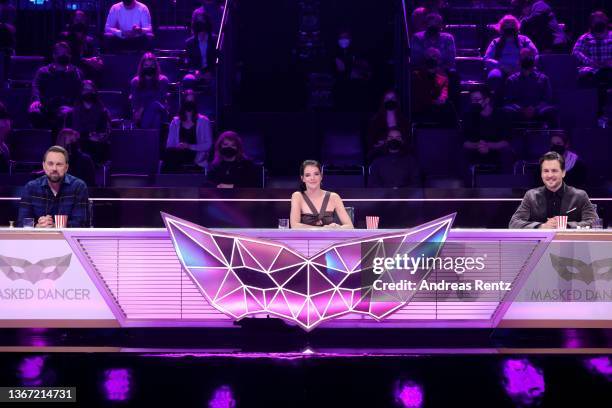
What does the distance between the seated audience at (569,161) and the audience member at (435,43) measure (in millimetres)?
2118

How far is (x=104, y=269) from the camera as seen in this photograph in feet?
16.0

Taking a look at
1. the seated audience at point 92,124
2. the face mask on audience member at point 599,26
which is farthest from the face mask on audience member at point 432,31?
the seated audience at point 92,124

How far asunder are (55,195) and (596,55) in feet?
22.5

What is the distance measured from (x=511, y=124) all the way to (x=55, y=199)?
5.18 metres

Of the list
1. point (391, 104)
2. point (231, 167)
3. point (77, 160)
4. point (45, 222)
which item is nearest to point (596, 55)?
point (391, 104)

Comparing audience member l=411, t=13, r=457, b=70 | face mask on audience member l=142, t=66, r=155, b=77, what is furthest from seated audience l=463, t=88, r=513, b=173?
face mask on audience member l=142, t=66, r=155, b=77

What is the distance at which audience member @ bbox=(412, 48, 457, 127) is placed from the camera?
30.9ft

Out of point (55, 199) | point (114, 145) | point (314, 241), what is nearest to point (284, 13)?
point (114, 145)

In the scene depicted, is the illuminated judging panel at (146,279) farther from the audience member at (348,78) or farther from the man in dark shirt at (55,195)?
the audience member at (348,78)

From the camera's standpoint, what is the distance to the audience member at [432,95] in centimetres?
941

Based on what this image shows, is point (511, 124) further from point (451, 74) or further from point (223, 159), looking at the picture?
point (223, 159)

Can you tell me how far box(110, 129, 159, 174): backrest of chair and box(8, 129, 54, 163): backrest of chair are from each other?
692mm

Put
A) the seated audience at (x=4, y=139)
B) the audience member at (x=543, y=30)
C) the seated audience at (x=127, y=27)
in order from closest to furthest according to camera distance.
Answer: the seated audience at (x=4, y=139) → the seated audience at (x=127, y=27) → the audience member at (x=543, y=30)

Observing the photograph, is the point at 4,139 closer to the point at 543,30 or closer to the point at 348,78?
the point at 348,78
